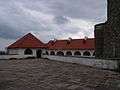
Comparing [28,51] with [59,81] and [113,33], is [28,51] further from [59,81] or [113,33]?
[59,81]

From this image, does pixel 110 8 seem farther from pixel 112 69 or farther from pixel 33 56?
pixel 33 56

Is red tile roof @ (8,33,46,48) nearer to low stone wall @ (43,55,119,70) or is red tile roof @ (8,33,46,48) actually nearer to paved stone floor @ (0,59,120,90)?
low stone wall @ (43,55,119,70)

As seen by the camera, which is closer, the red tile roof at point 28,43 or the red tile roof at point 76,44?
the red tile roof at point 28,43

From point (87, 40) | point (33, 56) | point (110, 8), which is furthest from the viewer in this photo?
point (87, 40)

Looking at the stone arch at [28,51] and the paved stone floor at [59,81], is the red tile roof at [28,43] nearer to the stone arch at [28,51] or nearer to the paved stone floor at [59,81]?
the stone arch at [28,51]

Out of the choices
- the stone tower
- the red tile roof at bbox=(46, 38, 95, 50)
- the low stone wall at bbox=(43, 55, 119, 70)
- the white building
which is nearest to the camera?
the low stone wall at bbox=(43, 55, 119, 70)

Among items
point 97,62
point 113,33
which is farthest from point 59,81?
point 113,33

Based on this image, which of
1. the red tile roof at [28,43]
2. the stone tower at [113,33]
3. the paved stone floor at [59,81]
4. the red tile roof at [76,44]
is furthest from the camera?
the red tile roof at [76,44]

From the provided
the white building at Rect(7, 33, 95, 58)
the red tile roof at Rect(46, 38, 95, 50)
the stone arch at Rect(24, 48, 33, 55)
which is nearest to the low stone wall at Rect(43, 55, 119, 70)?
the white building at Rect(7, 33, 95, 58)

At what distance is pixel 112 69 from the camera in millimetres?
10266

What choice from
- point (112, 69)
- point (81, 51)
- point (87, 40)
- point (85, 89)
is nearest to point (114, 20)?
point (112, 69)

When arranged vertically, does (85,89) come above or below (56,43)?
below

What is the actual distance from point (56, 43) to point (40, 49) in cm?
1389

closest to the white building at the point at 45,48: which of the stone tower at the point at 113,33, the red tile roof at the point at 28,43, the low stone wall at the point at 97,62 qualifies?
the red tile roof at the point at 28,43
